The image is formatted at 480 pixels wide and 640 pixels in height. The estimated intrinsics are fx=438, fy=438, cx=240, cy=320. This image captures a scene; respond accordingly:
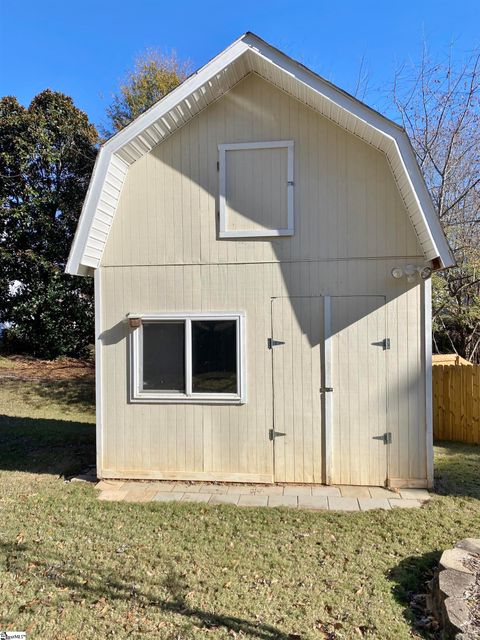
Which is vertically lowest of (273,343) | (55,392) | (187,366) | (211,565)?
(211,565)

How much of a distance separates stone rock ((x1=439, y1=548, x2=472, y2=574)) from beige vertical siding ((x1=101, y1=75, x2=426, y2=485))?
1918 mm

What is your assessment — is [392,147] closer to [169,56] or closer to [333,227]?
[333,227]

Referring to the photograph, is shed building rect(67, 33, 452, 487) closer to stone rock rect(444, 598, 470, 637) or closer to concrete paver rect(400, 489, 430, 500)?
concrete paver rect(400, 489, 430, 500)

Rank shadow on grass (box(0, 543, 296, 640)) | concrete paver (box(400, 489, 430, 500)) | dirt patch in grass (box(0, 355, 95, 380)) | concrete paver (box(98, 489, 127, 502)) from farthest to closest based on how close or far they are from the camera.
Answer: dirt patch in grass (box(0, 355, 95, 380)) → concrete paver (box(98, 489, 127, 502)) → concrete paver (box(400, 489, 430, 500)) → shadow on grass (box(0, 543, 296, 640))

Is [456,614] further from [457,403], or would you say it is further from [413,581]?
[457,403]

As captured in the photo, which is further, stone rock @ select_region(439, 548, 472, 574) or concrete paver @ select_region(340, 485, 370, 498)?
concrete paver @ select_region(340, 485, 370, 498)

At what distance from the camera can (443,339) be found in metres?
13.2

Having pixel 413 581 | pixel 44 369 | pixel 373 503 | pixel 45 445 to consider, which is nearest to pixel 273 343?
pixel 373 503

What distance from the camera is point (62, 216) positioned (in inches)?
540

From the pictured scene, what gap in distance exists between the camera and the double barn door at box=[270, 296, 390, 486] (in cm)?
532

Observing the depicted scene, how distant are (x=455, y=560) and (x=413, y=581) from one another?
0.36 metres

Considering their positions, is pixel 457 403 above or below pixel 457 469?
above

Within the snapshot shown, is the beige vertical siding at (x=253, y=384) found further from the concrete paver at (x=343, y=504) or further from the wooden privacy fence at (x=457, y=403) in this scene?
the wooden privacy fence at (x=457, y=403)

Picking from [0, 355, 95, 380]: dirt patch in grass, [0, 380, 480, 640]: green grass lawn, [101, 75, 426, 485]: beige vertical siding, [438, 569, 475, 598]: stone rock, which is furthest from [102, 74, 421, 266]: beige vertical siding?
[0, 355, 95, 380]: dirt patch in grass
